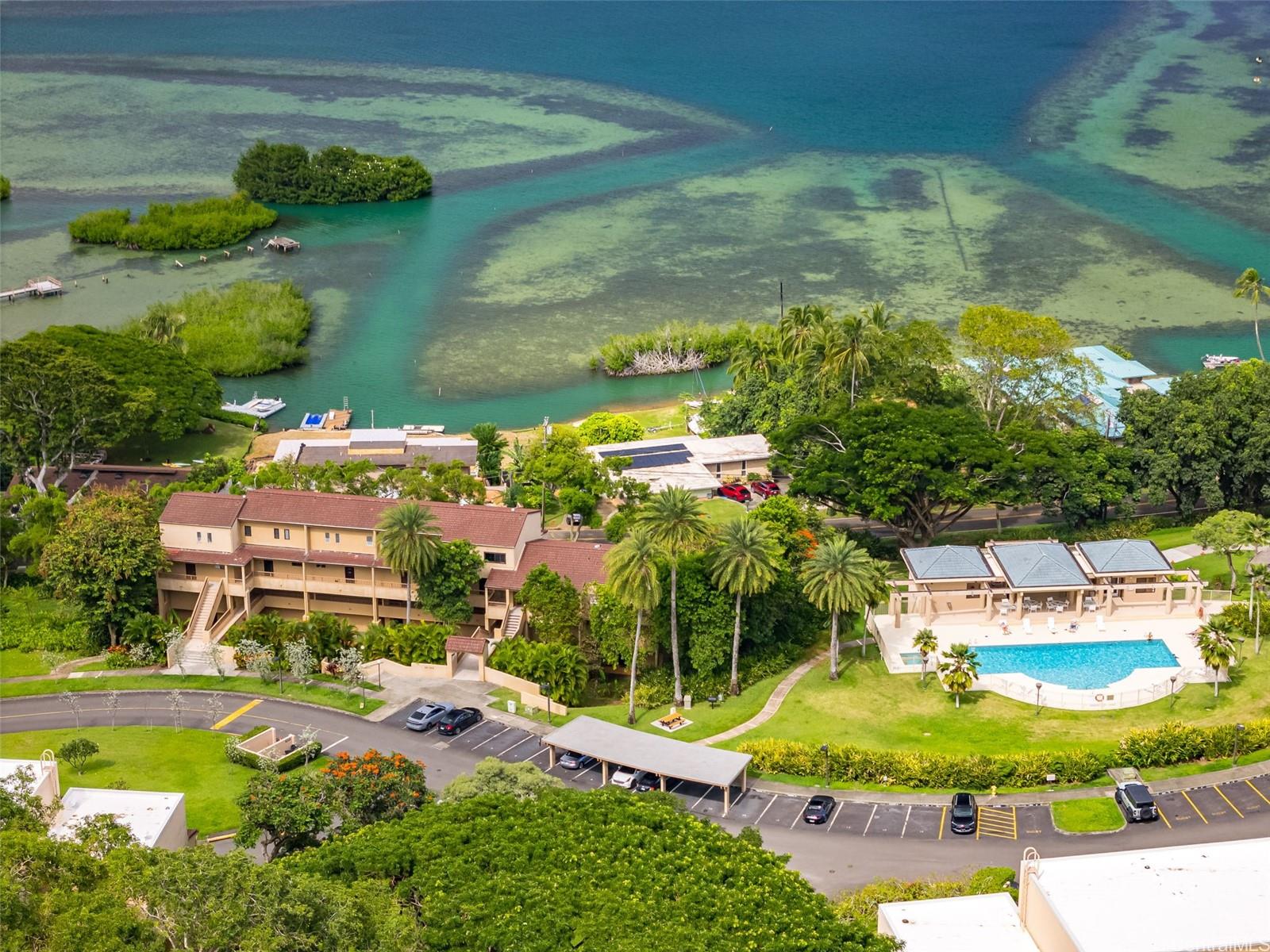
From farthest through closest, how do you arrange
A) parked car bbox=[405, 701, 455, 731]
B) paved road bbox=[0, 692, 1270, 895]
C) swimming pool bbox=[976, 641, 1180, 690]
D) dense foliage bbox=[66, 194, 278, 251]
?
dense foliage bbox=[66, 194, 278, 251] → swimming pool bbox=[976, 641, 1180, 690] → parked car bbox=[405, 701, 455, 731] → paved road bbox=[0, 692, 1270, 895]

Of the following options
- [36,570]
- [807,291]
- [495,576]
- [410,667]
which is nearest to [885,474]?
[495,576]

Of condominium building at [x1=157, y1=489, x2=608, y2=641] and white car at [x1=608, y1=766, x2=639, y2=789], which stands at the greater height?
condominium building at [x1=157, y1=489, x2=608, y2=641]

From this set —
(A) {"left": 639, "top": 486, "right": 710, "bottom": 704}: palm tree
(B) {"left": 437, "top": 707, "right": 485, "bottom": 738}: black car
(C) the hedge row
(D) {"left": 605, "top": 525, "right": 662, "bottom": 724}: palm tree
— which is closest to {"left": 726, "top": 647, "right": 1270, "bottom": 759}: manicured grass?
(C) the hedge row

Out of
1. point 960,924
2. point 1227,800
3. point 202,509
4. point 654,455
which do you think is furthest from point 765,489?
point 960,924

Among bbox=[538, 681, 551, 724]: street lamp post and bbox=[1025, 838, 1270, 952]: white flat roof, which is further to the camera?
bbox=[538, 681, 551, 724]: street lamp post

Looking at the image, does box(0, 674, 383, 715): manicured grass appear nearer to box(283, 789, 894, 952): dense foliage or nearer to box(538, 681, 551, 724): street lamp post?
box(538, 681, 551, 724): street lamp post

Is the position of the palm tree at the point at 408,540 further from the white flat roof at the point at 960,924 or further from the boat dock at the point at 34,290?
the boat dock at the point at 34,290

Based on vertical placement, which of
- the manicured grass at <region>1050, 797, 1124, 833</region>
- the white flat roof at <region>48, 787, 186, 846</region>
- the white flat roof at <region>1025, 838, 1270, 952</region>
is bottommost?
the manicured grass at <region>1050, 797, 1124, 833</region>

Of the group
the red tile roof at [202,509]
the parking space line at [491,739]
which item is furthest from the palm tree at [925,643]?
the red tile roof at [202,509]

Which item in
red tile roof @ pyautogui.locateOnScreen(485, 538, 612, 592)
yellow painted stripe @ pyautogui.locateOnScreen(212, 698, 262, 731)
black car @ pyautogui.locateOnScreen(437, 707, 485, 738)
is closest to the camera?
black car @ pyautogui.locateOnScreen(437, 707, 485, 738)
